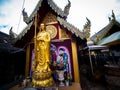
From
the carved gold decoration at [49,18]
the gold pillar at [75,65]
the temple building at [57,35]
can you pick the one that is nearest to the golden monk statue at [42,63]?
the temple building at [57,35]

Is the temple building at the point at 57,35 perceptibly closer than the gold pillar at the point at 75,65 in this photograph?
No

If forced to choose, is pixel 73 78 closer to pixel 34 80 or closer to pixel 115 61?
pixel 34 80

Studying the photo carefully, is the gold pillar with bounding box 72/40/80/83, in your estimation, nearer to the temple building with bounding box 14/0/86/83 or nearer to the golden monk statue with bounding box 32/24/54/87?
the temple building with bounding box 14/0/86/83

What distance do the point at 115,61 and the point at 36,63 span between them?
8.88m

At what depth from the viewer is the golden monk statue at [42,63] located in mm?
5101

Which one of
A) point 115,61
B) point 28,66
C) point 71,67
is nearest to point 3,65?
point 28,66

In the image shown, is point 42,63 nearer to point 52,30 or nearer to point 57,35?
point 57,35

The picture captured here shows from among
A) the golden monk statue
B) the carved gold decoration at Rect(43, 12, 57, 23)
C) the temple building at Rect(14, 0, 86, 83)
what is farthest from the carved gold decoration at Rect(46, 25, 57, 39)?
the golden monk statue

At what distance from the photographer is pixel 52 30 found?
701cm

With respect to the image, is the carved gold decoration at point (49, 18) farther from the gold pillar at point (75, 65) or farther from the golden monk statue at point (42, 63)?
the gold pillar at point (75, 65)

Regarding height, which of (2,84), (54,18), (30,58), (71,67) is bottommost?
(2,84)

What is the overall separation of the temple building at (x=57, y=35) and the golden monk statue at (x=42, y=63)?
88 centimetres

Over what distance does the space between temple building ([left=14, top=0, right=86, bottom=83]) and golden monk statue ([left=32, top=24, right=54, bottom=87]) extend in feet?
2.89

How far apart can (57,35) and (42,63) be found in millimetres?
2183
